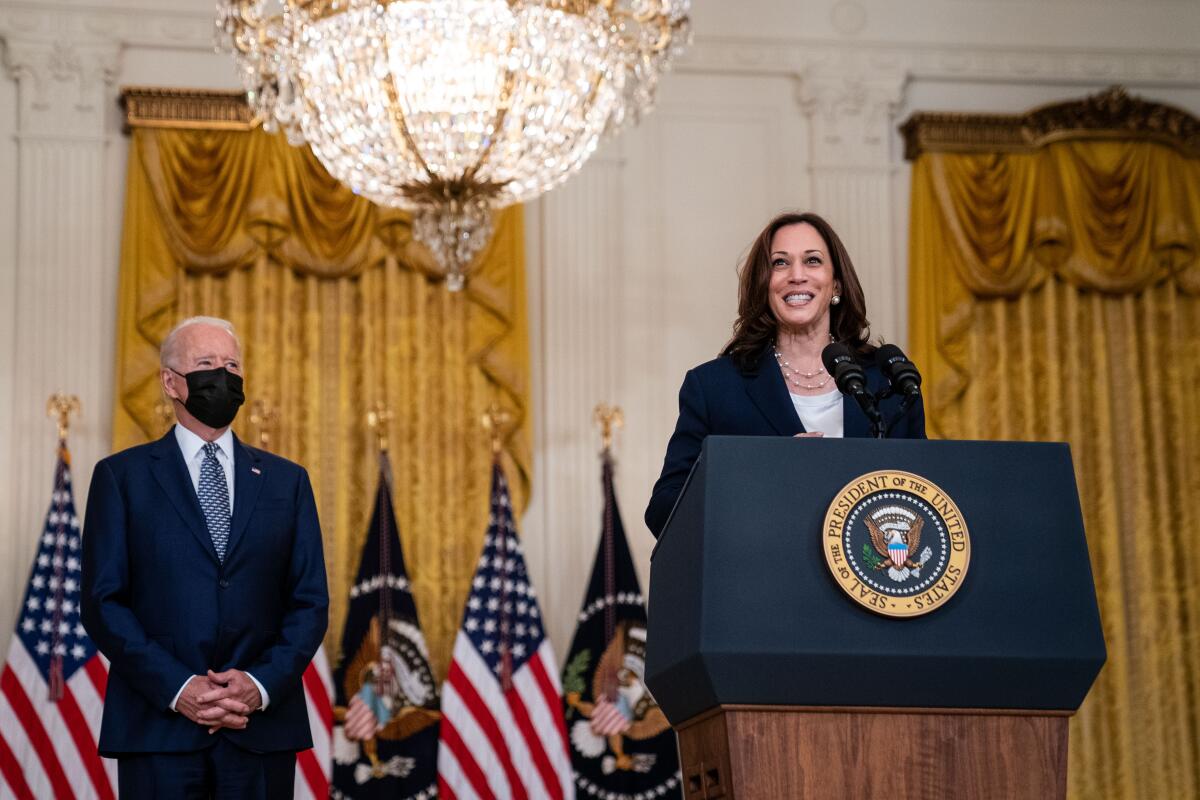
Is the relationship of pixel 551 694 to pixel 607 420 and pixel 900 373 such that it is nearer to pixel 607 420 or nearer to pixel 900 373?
pixel 607 420

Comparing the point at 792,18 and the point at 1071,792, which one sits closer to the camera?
the point at 1071,792

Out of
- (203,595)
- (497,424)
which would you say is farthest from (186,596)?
(497,424)

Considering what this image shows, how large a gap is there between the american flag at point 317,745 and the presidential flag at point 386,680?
0.23 m

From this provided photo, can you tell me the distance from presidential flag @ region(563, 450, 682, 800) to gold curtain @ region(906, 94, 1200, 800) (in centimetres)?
191

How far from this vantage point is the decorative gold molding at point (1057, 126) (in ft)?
27.7

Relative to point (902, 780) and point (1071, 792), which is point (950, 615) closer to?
point (902, 780)

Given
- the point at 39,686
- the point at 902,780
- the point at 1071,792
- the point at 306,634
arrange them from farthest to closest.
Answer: the point at 1071,792 < the point at 39,686 < the point at 306,634 < the point at 902,780

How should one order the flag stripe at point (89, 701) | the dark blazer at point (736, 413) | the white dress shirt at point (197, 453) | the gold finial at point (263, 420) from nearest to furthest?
the dark blazer at point (736, 413) → the white dress shirt at point (197, 453) → the flag stripe at point (89, 701) → the gold finial at point (263, 420)

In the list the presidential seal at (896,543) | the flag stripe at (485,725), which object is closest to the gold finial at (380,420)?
the flag stripe at (485,725)

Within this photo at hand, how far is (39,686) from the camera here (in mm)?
6914

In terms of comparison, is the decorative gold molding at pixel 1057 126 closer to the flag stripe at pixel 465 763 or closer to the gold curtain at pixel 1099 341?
the gold curtain at pixel 1099 341

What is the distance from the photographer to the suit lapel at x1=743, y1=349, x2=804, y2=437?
336 centimetres

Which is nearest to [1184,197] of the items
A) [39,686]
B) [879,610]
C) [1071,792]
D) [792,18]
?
[792,18]

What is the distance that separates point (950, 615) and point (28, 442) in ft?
19.5
